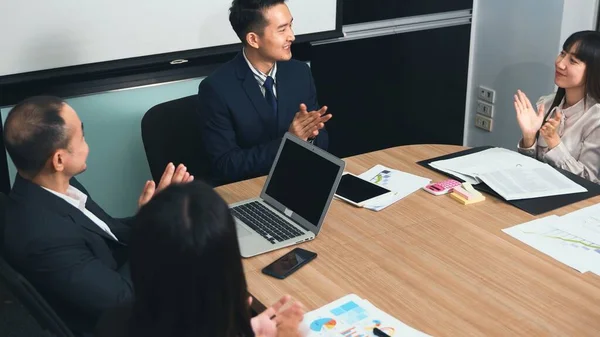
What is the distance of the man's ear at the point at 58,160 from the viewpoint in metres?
1.90

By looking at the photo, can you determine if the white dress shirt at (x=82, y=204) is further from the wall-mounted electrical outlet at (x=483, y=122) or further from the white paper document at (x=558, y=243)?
the wall-mounted electrical outlet at (x=483, y=122)

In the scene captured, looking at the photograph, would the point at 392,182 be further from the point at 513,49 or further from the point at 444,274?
the point at 513,49

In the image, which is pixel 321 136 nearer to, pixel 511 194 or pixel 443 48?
pixel 511 194

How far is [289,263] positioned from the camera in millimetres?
1963

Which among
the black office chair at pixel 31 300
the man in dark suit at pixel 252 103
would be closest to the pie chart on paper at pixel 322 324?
the black office chair at pixel 31 300

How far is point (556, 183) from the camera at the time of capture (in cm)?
244

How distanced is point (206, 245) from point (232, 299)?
0.41ft

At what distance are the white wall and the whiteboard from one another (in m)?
1.45

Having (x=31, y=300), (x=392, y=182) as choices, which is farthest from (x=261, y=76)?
(x=31, y=300)

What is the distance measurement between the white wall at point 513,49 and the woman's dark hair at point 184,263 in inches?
110

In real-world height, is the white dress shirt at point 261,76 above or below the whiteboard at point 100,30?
below

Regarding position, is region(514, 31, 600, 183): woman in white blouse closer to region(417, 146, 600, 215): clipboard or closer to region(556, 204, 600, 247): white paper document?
region(417, 146, 600, 215): clipboard

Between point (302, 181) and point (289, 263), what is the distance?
308mm

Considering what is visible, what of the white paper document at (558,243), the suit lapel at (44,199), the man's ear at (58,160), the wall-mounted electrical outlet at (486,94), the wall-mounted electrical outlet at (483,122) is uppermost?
the man's ear at (58,160)
